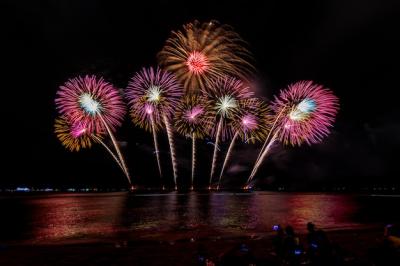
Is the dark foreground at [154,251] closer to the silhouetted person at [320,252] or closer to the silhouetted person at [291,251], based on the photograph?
Result: the silhouetted person at [291,251]

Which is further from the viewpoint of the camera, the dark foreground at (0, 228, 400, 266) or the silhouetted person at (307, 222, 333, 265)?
the dark foreground at (0, 228, 400, 266)

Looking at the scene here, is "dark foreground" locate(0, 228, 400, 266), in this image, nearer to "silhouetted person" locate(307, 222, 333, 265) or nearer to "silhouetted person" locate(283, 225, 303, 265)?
"silhouetted person" locate(283, 225, 303, 265)

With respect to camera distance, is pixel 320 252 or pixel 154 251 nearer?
pixel 320 252

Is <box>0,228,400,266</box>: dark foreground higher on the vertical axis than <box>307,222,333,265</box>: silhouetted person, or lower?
lower

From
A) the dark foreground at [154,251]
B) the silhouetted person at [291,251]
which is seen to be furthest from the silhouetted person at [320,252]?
the dark foreground at [154,251]

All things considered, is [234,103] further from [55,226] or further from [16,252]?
[16,252]

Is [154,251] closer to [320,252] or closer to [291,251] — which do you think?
[291,251]

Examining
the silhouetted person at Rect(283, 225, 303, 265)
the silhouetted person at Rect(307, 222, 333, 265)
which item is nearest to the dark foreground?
the silhouetted person at Rect(283, 225, 303, 265)

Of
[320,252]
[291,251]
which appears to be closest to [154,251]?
[291,251]

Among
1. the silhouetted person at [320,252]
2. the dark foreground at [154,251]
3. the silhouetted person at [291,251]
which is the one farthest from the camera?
the dark foreground at [154,251]

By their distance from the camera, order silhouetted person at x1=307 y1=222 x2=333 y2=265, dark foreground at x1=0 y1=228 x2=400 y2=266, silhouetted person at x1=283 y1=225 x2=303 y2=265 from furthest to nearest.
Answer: dark foreground at x1=0 y1=228 x2=400 y2=266
silhouetted person at x1=283 y1=225 x2=303 y2=265
silhouetted person at x1=307 y1=222 x2=333 y2=265

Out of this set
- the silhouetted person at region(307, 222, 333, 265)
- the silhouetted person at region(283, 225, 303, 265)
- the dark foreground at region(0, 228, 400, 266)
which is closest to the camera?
the silhouetted person at region(307, 222, 333, 265)

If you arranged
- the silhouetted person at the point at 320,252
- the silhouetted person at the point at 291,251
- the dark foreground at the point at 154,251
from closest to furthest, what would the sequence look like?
the silhouetted person at the point at 320,252 < the silhouetted person at the point at 291,251 < the dark foreground at the point at 154,251

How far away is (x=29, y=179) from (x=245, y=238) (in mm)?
162286
